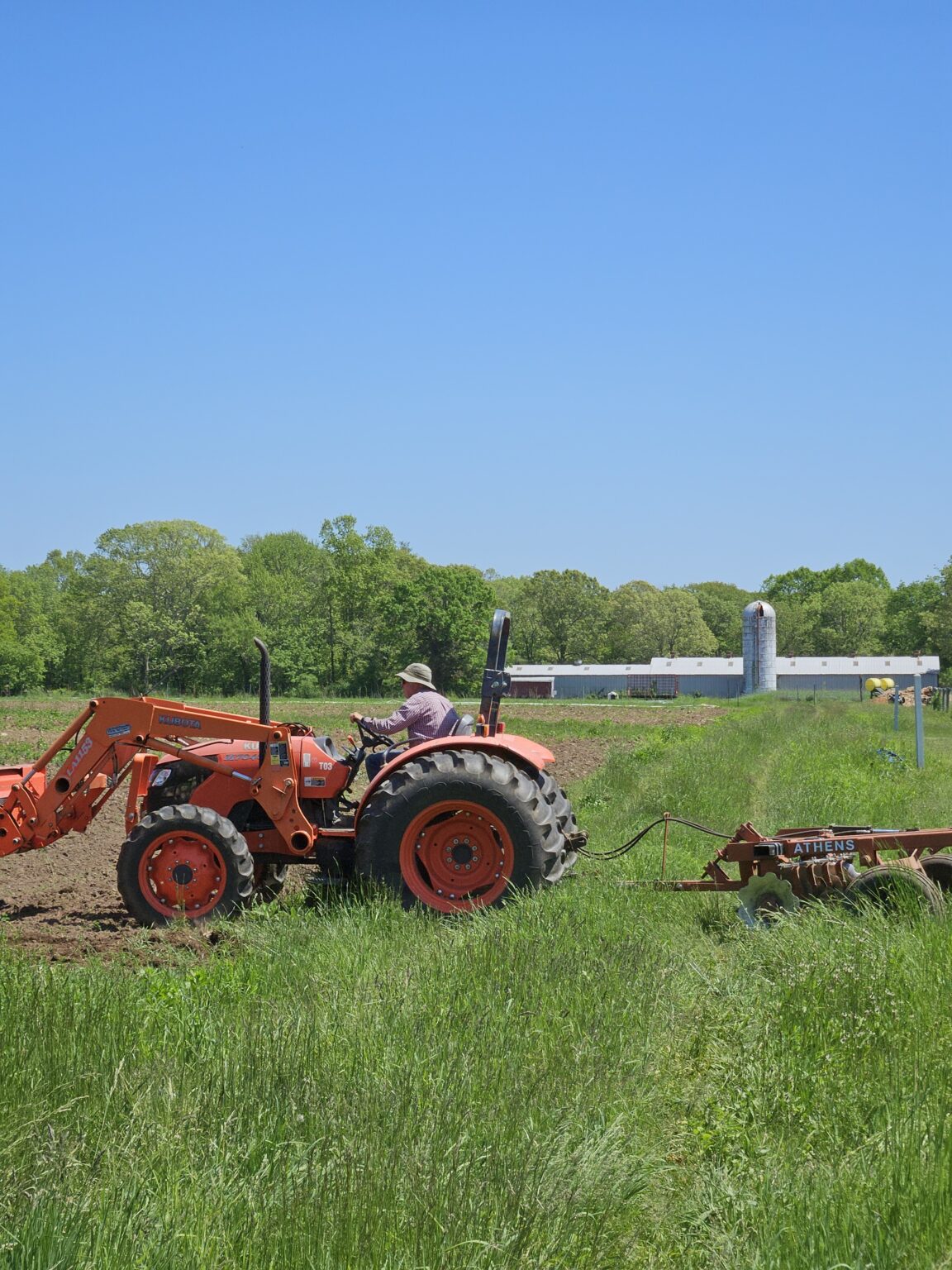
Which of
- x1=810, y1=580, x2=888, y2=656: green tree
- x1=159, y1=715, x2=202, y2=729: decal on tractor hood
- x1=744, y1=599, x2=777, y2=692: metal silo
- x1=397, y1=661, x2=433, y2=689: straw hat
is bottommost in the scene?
x1=159, y1=715, x2=202, y2=729: decal on tractor hood

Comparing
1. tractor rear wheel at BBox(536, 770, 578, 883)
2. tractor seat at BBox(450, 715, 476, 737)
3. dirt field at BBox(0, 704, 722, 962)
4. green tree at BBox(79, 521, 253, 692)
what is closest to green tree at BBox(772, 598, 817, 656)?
green tree at BBox(79, 521, 253, 692)

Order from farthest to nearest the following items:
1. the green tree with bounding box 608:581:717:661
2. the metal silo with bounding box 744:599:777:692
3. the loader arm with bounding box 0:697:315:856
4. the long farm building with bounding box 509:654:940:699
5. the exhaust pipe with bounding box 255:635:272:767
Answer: the green tree with bounding box 608:581:717:661 < the long farm building with bounding box 509:654:940:699 < the metal silo with bounding box 744:599:777:692 < the loader arm with bounding box 0:697:315:856 < the exhaust pipe with bounding box 255:635:272:767

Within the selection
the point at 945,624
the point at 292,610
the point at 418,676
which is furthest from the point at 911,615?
the point at 418,676

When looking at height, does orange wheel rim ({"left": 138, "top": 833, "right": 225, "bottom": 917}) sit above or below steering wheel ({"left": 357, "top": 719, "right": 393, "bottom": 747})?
below

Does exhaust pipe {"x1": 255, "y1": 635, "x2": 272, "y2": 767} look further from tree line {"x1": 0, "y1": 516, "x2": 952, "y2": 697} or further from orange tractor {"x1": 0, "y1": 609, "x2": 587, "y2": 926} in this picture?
tree line {"x1": 0, "y1": 516, "x2": 952, "y2": 697}

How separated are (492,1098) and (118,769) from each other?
491cm

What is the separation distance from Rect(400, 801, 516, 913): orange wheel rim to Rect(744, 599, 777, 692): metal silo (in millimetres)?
61485

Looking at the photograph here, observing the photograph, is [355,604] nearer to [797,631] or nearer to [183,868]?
[797,631]

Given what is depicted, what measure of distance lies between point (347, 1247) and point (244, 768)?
547 cm

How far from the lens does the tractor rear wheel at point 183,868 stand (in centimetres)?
790

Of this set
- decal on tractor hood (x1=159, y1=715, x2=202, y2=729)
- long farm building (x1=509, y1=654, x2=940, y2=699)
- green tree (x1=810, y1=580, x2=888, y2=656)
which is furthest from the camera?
green tree (x1=810, y1=580, x2=888, y2=656)

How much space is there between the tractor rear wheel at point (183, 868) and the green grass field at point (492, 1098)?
2.59ft

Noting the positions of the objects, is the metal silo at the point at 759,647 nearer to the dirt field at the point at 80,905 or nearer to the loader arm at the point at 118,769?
the dirt field at the point at 80,905

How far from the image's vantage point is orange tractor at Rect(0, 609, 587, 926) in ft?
25.6
